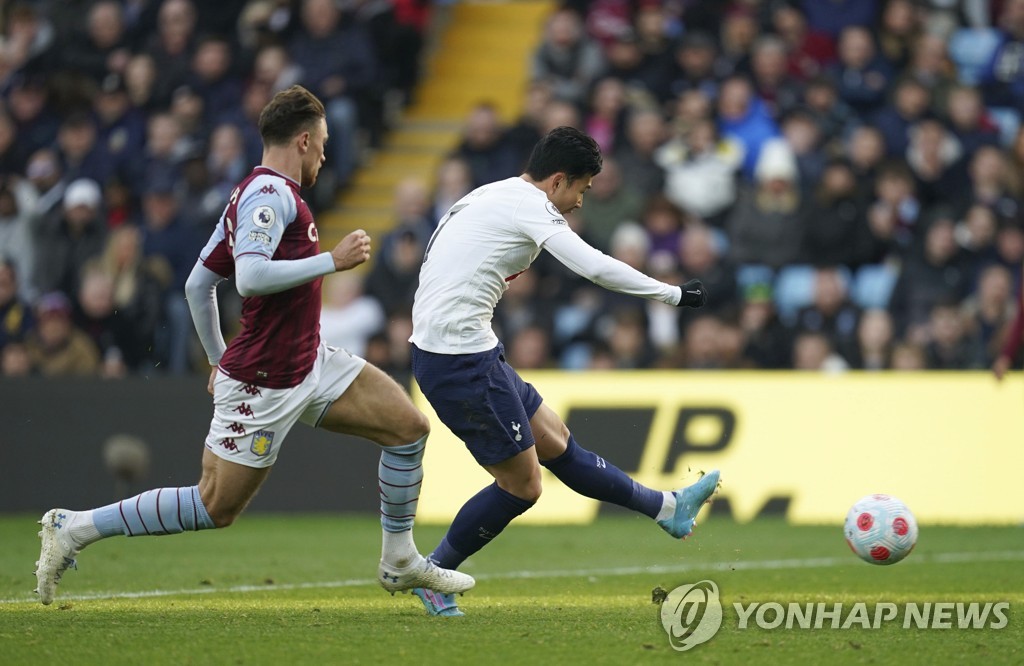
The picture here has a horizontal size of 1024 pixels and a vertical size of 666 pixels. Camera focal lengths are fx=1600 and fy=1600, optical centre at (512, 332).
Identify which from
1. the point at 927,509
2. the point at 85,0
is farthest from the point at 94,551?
the point at 85,0

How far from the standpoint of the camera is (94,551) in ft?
34.4

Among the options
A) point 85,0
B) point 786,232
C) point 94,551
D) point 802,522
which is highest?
point 85,0

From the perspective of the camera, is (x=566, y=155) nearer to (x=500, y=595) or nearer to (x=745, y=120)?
(x=500, y=595)

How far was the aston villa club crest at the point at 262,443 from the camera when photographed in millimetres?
6738

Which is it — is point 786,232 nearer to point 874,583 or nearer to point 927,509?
point 927,509

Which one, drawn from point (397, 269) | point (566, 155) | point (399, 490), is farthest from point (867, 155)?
point (399, 490)

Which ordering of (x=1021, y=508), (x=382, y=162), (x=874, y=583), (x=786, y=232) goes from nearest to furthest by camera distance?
1. (x=874, y=583)
2. (x=1021, y=508)
3. (x=786, y=232)
4. (x=382, y=162)

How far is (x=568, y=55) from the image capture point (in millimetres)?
16344

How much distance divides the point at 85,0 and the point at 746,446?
33.3 feet

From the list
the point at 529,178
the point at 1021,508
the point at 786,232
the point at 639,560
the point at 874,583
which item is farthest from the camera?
the point at 786,232

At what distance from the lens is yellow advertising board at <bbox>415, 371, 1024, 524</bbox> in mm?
12391

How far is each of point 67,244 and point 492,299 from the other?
922 centimetres

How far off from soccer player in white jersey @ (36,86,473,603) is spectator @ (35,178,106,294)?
333 inches

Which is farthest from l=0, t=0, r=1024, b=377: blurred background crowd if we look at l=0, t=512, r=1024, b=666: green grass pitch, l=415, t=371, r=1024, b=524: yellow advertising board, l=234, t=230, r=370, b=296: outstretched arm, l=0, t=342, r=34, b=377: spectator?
l=234, t=230, r=370, b=296: outstretched arm
